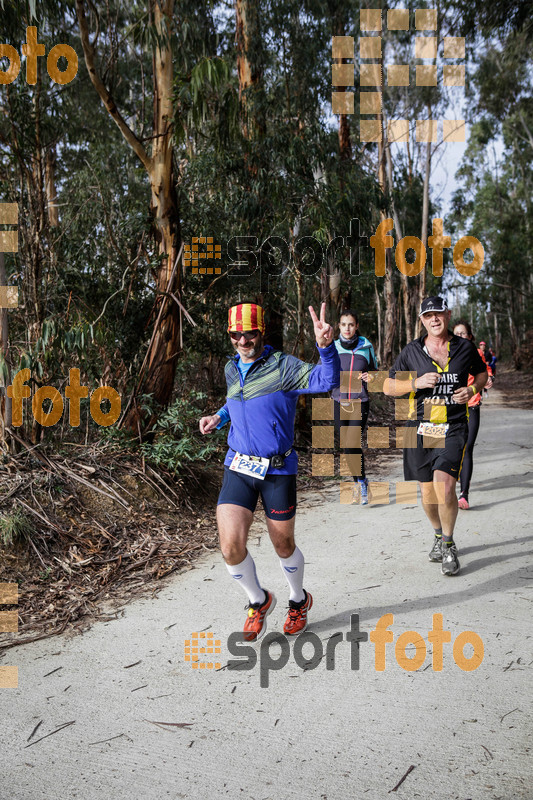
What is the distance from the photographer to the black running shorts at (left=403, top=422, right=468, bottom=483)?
16.7 feet

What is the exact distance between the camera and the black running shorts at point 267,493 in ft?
12.8

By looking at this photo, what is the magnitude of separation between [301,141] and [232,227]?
5.55ft

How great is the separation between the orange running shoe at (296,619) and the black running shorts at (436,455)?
5.24ft

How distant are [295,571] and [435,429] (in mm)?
1764

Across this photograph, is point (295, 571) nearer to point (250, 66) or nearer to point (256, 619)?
point (256, 619)

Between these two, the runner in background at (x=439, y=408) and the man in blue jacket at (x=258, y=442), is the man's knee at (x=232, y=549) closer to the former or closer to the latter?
the man in blue jacket at (x=258, y=442)

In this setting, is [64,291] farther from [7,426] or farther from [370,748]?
[370,748]

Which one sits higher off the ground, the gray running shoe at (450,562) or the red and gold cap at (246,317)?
the red and gold cap at (246,317)

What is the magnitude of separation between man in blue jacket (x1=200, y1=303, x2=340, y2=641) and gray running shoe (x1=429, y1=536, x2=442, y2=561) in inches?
69.7

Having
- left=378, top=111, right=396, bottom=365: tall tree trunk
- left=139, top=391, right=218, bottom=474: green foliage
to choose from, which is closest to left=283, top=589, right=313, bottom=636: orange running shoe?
left=139, top=391, right=218, bottom=474: green foliage

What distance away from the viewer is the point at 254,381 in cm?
396

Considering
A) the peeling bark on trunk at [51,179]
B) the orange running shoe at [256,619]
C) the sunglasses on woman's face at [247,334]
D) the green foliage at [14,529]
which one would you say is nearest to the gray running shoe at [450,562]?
the orange running shoe at [256,619]

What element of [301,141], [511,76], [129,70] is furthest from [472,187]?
[301,141]

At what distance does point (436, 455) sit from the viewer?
516cm
